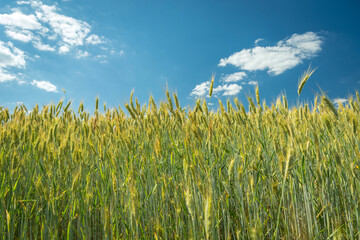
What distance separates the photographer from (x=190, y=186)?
1.05 m

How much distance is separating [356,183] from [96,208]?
1.44 m

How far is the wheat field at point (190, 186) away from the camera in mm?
1088

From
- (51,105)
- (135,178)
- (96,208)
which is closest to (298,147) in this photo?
(135,178)

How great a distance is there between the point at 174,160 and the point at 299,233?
86 cm

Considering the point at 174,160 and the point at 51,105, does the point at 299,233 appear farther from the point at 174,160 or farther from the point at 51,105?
the point at 51,105

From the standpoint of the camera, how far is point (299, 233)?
3.49 ft

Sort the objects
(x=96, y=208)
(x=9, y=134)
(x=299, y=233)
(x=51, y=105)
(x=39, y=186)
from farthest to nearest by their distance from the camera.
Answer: (x=51, y=105)
(x=9, y=134)
(x=96, y=208)
(x=39, y=186)
(x=299, y=233)

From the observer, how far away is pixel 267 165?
4.64 feet

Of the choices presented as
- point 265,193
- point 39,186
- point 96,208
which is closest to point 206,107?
point 265,193

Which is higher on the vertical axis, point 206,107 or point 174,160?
point 206,107

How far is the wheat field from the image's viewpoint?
109 centimetres

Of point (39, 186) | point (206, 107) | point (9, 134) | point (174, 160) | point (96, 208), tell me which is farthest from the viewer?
point (9, 134)

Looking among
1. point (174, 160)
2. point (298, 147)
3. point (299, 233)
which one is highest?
point (174, 160)

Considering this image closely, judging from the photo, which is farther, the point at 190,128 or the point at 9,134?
the point at 9,134
